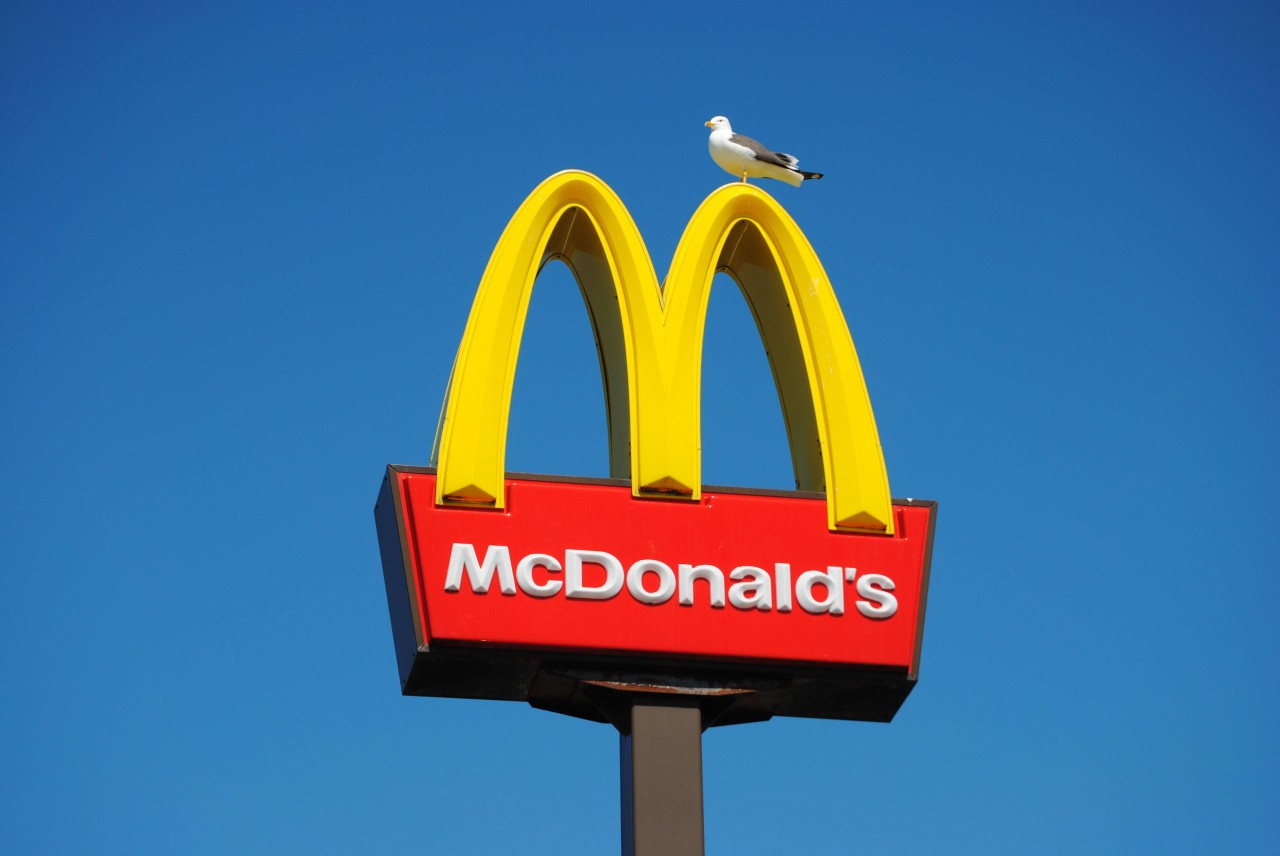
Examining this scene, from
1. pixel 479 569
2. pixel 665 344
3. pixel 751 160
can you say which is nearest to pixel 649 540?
pixel 479 569

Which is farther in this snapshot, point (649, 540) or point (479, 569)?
point (649, 540)

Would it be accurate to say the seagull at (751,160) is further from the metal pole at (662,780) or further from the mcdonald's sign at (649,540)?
the metal pole at (662,780)

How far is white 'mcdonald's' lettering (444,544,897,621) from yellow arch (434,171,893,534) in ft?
1.46

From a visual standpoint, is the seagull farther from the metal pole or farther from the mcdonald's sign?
the metal pole

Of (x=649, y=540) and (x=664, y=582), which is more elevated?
(x=649, y=540)

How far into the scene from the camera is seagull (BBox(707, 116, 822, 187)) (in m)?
17.3

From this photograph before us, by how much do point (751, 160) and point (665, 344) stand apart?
2.10 metres

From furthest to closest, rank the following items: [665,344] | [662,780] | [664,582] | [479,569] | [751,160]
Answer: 1. [751,160]
2. [665,344]
3. [664,582]
4. [479,569]
5. [662,780]

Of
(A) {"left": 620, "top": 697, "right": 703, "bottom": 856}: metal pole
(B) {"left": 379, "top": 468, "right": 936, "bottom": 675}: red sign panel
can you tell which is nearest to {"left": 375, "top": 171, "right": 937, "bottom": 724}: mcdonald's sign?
(B) {"left": 379, "top": 468, "right": 936, "bottom": 675}: red sign panel

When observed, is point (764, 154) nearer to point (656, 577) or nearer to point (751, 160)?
point (751, 160)

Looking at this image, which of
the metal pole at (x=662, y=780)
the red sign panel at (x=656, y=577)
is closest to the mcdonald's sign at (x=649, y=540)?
the red sign panel at (x=656, y=577)

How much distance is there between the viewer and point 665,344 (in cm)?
1609

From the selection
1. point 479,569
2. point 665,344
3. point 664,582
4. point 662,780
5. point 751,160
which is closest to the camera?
point 662,780

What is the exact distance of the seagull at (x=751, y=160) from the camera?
56.7 ft
